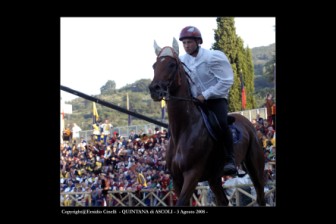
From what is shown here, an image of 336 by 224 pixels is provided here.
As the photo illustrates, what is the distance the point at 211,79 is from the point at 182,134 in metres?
1.32

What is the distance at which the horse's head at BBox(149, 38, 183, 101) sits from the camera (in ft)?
33.3

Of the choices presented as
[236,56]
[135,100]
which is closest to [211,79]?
[236,56]

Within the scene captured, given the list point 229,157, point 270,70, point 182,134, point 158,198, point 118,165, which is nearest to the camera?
point 182,134

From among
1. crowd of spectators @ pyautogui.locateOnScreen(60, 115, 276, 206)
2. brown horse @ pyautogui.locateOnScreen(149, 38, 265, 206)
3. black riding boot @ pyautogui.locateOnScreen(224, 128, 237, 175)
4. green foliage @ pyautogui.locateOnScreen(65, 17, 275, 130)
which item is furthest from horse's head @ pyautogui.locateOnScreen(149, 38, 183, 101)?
green foliage @ pyautogui.locateOnScreen(65, 17, 275, 130)

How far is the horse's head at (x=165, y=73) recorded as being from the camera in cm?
1014

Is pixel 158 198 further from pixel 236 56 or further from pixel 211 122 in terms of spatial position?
pixel 236 56

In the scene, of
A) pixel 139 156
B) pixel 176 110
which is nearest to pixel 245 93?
pixel 139 156

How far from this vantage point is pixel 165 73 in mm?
10406

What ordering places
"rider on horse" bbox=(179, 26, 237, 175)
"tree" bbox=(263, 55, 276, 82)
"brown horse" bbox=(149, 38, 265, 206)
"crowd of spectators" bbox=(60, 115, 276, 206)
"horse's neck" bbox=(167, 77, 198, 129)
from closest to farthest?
"brown horse" bbox=(149, 38, 265, 206) → "horse's neck" bbox=(167, 77, 198, 129) → "rider on horse" bbox=(179, 26, 237, 175) → "crowd of spectators" bbox=(60, 115, 276, 206) → "tree" bbox=(263, 55, 276, 82)

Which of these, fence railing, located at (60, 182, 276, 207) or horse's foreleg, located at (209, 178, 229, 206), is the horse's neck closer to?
horse's foreleg, located at (209, 178, 229, 206)

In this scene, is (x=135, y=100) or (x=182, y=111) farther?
(x=135, y=100)

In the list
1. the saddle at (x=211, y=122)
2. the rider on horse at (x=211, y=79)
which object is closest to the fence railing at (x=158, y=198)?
the rider on horse at (x=211, y=79)

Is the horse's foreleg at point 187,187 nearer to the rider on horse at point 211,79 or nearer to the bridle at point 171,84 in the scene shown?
the rider on horse at point 211,79

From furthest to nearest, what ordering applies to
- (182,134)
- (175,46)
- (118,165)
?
(118,165), (175,46), (182,134)
